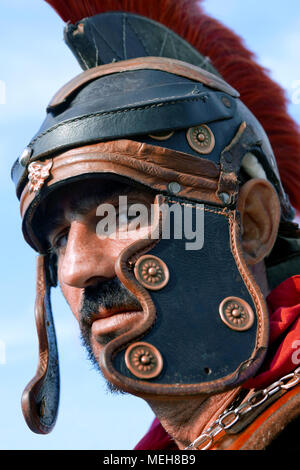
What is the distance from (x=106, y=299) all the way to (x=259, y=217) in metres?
0.80

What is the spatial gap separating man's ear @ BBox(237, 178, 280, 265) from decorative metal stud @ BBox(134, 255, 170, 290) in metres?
0.56

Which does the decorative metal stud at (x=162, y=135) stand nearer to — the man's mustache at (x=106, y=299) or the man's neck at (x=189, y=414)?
the man's mustache at (x=106, y=299)

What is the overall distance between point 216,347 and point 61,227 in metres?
0.98

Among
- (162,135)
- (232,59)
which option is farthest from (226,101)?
(232,59)

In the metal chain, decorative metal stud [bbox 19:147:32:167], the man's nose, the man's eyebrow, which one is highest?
decorative metal stud [bbox 19:147:32:167]

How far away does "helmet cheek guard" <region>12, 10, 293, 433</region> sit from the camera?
8.23 ft

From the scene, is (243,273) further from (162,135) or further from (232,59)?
(232,59)

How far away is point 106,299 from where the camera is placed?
112 inches

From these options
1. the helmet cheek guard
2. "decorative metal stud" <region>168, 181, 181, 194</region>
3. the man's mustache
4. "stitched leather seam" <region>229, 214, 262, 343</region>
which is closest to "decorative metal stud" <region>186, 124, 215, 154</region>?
the helmet cheek guard

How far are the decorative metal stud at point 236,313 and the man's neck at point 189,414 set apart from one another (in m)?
0.28

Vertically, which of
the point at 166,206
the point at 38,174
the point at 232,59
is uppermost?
the point at 232,59

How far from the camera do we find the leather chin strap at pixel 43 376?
3.06 meters

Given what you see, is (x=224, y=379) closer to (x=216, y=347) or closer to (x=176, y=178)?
(x=216, y=347)

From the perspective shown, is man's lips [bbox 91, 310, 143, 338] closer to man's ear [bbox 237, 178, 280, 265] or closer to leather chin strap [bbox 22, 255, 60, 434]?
leather chin strap [bbox 22, 255, 60, 434]
